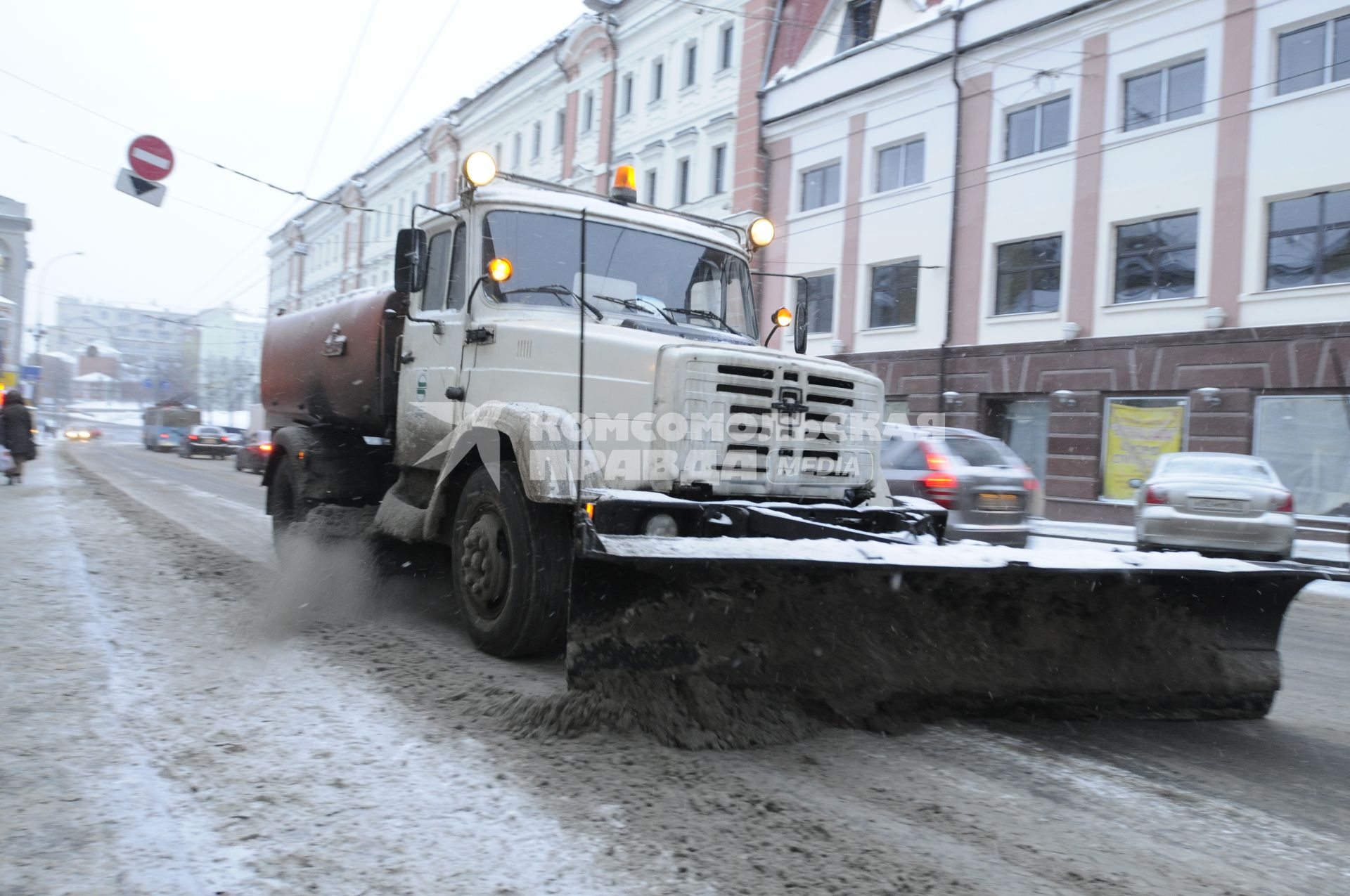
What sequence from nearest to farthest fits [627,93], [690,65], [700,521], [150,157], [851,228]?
[700,521]
[150,157]
[851,228]
[690,65]
[627,93]

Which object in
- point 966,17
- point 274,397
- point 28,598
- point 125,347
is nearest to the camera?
point 28,598

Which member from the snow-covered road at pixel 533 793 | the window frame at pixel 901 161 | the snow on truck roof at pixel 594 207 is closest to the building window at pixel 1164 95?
the window frame at pixel 901 161

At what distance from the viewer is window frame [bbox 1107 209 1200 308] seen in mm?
16531

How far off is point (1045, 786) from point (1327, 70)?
1616cm

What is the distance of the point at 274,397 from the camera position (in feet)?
28.0

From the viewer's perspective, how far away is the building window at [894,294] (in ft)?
70.4

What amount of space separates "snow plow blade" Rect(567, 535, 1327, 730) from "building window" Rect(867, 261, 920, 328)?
17675 millimetres

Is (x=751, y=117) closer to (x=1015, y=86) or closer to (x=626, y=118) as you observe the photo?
(x=626, y=118)

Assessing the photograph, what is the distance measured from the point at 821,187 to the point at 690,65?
671cm

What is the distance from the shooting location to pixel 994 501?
9.80 meters

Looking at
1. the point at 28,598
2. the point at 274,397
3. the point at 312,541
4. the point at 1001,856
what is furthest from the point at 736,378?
the point at 274,397

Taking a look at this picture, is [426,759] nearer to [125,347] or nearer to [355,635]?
[355,635]

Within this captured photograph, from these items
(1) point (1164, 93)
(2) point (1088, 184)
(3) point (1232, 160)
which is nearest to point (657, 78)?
(2) point (1088, 184)

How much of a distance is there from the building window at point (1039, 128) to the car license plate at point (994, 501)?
11.4 m
